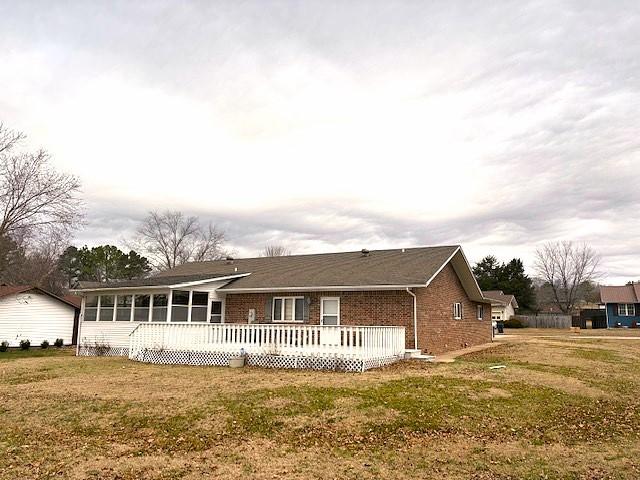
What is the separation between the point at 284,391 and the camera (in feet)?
36.2

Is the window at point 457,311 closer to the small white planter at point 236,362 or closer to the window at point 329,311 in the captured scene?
the window at point 329,311

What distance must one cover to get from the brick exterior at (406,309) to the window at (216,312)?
13.9 inches

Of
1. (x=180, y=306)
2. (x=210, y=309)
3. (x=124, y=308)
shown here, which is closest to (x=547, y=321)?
(x=210, y=309)

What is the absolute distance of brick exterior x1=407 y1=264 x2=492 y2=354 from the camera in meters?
19.2

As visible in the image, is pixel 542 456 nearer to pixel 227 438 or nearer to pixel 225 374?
pixel 227 438

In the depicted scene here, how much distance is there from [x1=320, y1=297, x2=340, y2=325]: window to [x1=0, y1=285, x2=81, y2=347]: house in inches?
756

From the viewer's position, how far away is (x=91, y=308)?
23.5 meters

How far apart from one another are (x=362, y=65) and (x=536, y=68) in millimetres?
5534

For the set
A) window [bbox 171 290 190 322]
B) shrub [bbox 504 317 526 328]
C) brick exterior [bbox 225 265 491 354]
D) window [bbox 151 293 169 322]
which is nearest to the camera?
brick exterior [bbox 225 265 491 354]

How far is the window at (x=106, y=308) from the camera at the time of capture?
897 inches

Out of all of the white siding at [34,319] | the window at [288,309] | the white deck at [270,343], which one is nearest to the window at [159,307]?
the white deck at [270,343]

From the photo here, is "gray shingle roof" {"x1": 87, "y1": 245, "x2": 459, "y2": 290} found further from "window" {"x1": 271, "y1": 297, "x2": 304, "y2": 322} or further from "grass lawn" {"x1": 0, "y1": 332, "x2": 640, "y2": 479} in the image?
"grass lawn" {"x1": 0, "y1": 332, "x2": 640, "y2": 479}

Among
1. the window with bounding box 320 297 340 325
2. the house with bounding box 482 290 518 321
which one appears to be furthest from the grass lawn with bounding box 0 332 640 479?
the house with bounding box 482 290 518 321

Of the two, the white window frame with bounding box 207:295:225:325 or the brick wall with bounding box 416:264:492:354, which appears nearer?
the brick wall with bounding box 416:264:492:354
